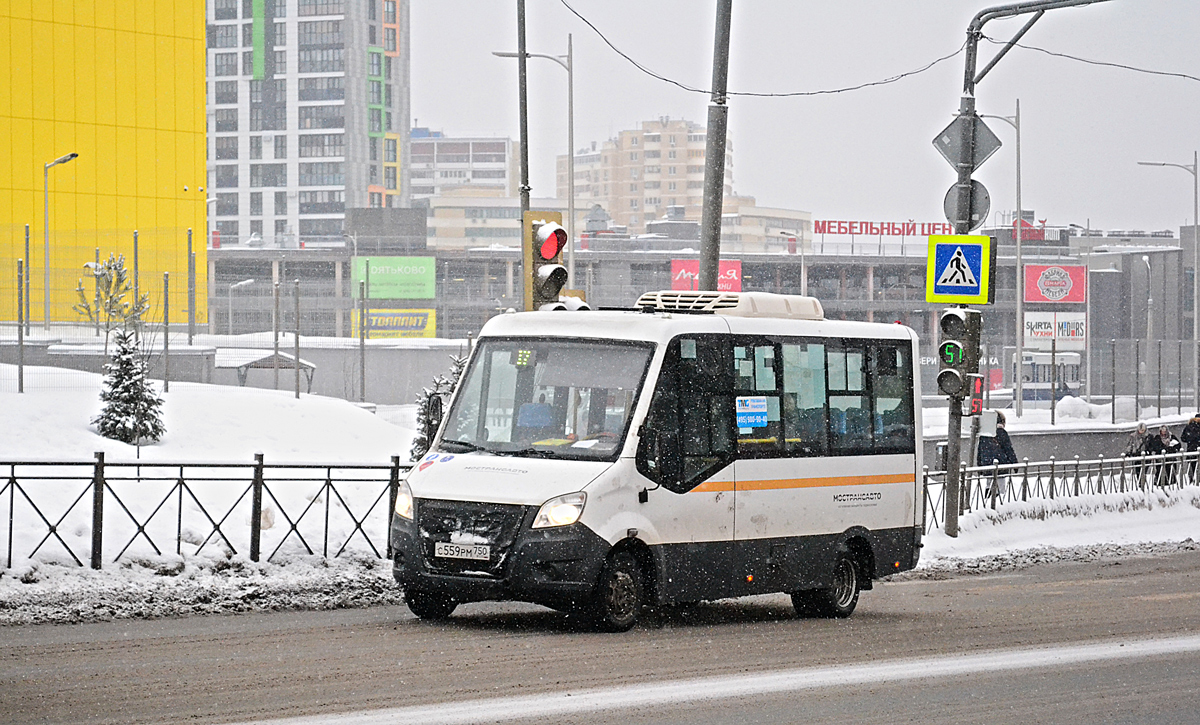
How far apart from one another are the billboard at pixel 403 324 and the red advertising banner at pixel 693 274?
15.1 metres

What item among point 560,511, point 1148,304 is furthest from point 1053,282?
point 560,511

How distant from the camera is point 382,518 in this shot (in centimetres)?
2003

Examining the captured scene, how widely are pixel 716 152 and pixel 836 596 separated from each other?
18.5 feet

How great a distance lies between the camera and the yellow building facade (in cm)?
5434

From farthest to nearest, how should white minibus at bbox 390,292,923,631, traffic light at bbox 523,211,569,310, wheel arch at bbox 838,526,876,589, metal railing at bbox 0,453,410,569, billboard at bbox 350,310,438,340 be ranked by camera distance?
1. billboard at bbox 350,310,438,340
2. traffic light at bbox 523,211,569,310
3. metal railing at bbox 0,453,410,569
4. wheel arch at bbox 838,526,876,589
5. white minibus at bbox 390,292,923,631

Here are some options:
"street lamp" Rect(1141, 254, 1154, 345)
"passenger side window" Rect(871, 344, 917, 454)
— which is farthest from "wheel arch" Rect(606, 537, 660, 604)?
"street lamp" Rect(1141, 254, 1154, 345)

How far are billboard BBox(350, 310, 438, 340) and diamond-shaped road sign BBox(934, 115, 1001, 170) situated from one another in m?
67.9

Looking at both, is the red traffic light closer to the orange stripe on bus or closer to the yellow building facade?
the orange stripe on bus

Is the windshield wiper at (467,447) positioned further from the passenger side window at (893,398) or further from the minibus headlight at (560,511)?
the passenger side window at (893,398)

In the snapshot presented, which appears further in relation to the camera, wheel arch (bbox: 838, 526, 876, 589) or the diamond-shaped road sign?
the diamond-shaped road sign

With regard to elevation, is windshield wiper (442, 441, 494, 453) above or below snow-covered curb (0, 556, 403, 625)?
above

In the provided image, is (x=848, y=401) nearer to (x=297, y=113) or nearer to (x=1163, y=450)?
(x=1163, y=450)

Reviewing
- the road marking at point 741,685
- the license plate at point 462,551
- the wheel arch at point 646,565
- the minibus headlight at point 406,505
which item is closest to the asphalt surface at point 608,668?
the road marking at point 741,685

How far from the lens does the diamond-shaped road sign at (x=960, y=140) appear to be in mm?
19547
